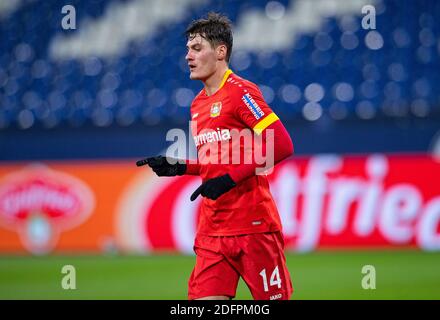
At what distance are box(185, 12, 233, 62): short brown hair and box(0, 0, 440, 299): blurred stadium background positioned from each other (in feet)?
11.9

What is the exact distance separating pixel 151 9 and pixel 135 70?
1409 millimetres

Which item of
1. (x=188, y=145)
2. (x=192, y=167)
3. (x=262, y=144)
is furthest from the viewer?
(x=188, y=145)

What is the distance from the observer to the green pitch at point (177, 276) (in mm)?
7566

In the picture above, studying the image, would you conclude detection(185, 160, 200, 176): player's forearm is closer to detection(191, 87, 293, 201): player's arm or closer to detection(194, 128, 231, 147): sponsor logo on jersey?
detection(194, 128, 231, 147): sponsor logo on jersey

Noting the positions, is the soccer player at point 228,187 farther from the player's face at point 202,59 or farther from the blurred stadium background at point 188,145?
the blurred stadium background at point 188,145

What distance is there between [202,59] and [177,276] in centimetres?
483

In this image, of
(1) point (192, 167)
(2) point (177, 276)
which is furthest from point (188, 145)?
(1) point (192, 167)

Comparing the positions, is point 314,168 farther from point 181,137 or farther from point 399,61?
point 399,61

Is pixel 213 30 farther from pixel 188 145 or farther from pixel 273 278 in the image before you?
pixel 188 145

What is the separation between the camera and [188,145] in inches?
444

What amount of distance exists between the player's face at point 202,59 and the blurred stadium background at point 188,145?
11.8 ft

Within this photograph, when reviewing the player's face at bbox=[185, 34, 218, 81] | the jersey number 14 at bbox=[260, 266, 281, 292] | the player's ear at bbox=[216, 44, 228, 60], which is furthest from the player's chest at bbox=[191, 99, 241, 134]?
the jersey number 14 at bbox=[260, 266, 281, 292]

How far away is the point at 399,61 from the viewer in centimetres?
1209
